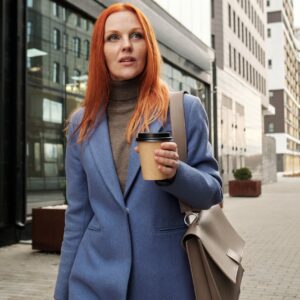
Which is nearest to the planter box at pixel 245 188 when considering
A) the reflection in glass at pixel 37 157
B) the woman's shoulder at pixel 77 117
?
the reflection in glass at pixel 37 157

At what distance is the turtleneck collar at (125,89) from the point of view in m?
1.98

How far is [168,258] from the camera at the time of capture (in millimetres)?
1788

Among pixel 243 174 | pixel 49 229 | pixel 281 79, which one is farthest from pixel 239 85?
pixel 281 79

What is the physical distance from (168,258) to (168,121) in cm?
48

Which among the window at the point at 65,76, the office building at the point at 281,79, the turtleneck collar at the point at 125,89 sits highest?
the office building at the point at 281,79

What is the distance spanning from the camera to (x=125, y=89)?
1992mm

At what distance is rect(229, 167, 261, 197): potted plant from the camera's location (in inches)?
936

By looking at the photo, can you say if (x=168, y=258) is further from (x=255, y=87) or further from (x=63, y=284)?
(x=255, y=87)

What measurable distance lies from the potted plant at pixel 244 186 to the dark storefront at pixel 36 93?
12.3 metres

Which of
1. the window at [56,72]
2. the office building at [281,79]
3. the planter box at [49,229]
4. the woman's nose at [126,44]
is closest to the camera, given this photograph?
the woman's nose at [126,44]

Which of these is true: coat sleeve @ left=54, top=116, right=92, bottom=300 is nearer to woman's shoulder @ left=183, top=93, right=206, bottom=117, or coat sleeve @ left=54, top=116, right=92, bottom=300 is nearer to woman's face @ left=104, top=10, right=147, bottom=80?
woman's face @ left=104, top=10, right=147, bottom=80

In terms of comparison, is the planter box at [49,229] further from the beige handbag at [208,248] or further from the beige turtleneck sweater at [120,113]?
the beige handbag at [208,248]

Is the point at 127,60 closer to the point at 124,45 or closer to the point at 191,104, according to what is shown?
the point at 124,45

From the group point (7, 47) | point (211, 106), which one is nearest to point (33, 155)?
point (7, 47)
